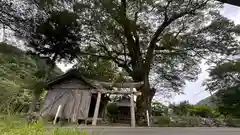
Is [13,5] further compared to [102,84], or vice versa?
[102,84]

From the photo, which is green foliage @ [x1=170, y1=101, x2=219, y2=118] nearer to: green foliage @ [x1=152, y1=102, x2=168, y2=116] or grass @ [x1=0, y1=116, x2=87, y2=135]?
green foliage @ [x1=152, y1=102, x2=168, y2=116]

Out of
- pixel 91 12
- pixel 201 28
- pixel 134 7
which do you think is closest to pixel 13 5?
pixel 91 12

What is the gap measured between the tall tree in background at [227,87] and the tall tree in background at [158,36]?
15.6 ft

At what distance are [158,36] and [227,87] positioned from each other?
348 inches

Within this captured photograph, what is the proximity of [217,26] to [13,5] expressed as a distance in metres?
8.92

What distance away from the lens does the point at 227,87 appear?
19125 millimetres

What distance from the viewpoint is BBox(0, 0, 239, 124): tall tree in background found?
11.4 meters

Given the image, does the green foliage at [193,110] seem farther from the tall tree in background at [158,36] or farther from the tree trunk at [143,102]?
the tree trunk at [143,102]

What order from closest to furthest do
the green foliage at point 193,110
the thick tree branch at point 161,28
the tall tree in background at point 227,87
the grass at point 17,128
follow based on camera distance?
the grass at point 17,128 → the thick tree branch at point 161,28 → the green foliage at point 193,110 → the tall tree in background at point 227,87

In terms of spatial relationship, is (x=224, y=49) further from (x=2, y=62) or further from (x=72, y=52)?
(x=2, y=62)

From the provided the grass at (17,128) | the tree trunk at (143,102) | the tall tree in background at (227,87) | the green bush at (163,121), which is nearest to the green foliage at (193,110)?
the tall tree in background at (227,87)

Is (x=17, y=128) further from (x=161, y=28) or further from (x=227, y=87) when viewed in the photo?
(x=227, y=87)

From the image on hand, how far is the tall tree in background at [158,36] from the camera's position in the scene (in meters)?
11.4

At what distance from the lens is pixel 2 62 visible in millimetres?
2371
